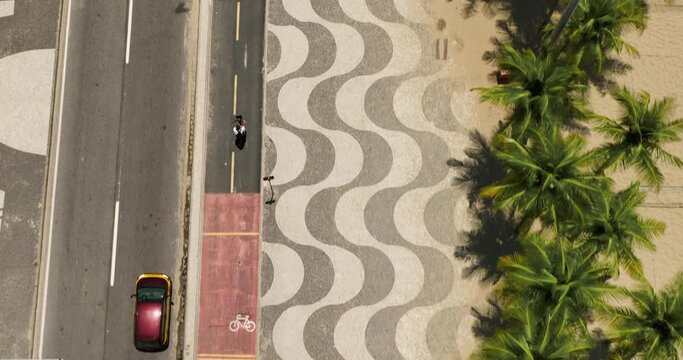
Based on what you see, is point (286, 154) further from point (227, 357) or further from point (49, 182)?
point (49, 182)

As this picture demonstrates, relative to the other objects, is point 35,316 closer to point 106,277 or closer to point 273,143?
point 106,277

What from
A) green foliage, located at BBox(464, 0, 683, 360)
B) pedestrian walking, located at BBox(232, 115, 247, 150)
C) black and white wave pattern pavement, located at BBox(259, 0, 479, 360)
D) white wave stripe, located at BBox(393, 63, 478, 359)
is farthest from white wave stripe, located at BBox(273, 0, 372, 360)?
green foliage, located at BBox(464, 0, 683, 360)

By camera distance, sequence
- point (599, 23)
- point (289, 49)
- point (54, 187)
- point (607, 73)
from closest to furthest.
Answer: point (599, 23)
point (54, 187)
point (607, 73)
point (289, 49)

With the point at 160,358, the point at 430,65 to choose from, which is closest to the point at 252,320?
the point at 160,358

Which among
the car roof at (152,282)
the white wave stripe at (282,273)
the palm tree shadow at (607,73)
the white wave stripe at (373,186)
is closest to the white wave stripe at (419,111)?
the white wave stripe at (373,186)

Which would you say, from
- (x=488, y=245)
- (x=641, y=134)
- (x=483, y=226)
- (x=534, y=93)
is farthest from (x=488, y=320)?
(x=534, y=93)
